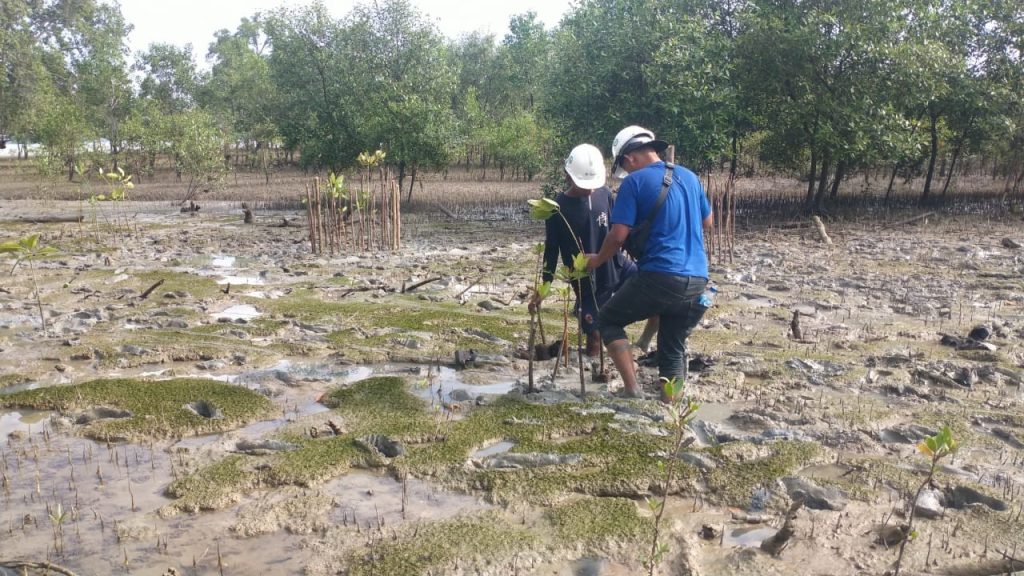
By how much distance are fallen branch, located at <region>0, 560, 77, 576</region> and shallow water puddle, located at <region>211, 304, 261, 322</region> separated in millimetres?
4963

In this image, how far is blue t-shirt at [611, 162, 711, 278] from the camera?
4418 millimetres

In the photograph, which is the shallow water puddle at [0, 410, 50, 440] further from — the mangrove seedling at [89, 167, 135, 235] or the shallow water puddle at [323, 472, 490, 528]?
the mangrove seedling at [89, 167, 135, 235]

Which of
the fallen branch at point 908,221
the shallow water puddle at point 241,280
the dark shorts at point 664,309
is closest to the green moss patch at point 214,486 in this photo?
the dark shorts at point 664,309

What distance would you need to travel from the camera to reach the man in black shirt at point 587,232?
5344 millimetres

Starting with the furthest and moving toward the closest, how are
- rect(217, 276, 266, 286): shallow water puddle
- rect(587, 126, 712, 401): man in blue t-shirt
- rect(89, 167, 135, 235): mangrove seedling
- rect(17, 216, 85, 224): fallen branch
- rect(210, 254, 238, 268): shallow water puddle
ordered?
rect(17, 216, 85, 224): fallen branch
rect(89, 167, 135, 235): mangrove seedling
rect(210, 254, 238, 268): shallow water puddle
rect(217, 276, 266, 286): shallow water puddle
rect(587, 126, 712, 401): man in blue t-shirt

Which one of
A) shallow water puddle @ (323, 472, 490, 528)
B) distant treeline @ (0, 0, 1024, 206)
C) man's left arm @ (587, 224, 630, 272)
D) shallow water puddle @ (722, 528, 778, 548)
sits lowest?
shallow water puddle @ (323, 472, 490, 528)

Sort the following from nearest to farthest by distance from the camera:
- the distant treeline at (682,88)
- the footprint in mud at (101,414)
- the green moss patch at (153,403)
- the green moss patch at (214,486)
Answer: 1. the green moss patch at (214,486)
2. the green moss patch at (153,403)
3. the footprint in mud at (101,414)
4. the distant treeline at (682,88)

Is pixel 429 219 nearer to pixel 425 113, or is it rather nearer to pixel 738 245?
pixel 425 113

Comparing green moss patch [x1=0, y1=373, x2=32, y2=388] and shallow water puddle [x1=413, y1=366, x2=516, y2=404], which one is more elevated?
shallow water puddle [x1=413, y1=366, x2=516, y2=404]

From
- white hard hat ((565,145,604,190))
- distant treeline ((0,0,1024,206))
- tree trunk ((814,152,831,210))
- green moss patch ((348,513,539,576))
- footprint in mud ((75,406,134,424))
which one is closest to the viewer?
green moss patch ((348,513,539,576))

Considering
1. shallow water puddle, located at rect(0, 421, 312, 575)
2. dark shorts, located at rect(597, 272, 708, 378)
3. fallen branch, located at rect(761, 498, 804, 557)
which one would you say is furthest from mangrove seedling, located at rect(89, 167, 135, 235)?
fallen branch, located at rect(761, 498, 804, 557)

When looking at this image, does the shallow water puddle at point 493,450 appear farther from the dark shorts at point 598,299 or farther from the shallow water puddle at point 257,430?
the dark shorts at point 598,299

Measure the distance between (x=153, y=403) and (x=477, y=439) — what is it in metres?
2.43

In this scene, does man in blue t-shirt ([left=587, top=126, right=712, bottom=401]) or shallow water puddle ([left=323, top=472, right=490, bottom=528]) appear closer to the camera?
shallow water puddle ([left=323, top=472, right=490, bottom=528])
